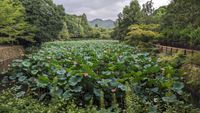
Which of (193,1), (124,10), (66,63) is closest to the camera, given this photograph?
(193,1)

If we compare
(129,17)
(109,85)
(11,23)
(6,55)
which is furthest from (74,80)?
(129,17)

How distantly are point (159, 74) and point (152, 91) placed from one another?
4.79 feet

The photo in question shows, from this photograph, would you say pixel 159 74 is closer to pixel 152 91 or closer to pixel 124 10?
pixel 152 91

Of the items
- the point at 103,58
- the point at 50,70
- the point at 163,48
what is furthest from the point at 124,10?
the point at 50,70

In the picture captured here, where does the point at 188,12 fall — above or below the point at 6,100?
above

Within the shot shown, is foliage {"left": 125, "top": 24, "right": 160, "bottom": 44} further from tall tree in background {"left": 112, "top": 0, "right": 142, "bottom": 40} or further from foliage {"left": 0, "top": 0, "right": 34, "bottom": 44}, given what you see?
tall tree in background {"left": 112, "top": 0, "right": 142, "bottom": 40}

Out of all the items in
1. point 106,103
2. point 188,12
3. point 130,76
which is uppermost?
point 188,12

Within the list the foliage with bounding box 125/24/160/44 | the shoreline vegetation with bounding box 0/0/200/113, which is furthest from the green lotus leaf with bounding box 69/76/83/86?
the foliage with bounding box 125/24/160/44

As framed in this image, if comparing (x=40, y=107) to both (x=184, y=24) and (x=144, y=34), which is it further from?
(x=144, y=34)

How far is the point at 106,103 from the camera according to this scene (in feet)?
27.4

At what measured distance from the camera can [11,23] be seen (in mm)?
19016

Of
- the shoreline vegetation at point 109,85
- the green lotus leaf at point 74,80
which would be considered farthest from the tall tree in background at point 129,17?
the green lotus leaf at point 74,80

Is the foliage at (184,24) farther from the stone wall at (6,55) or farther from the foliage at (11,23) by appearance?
Answer: the foliage at (11,23)

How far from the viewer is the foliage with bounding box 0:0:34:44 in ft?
54.5
